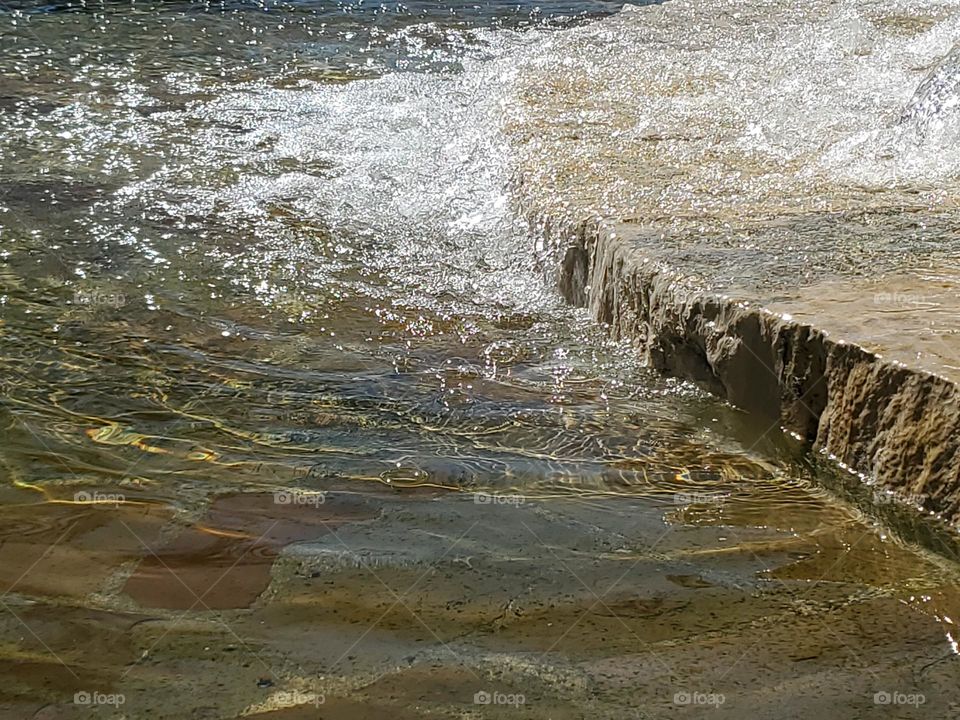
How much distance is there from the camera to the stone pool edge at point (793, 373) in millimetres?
2957

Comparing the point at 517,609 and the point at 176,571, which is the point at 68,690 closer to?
the point at 176,571

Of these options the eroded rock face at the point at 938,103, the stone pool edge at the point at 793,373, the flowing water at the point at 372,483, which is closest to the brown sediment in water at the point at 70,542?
the flowing water at the point at 372,483

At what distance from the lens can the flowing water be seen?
2.27m

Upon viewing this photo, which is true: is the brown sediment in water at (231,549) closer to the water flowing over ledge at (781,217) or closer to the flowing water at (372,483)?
the flowing water at (372,483)

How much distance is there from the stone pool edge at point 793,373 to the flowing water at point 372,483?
0.11 metres

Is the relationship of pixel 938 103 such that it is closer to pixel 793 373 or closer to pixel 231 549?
pixel 793 373

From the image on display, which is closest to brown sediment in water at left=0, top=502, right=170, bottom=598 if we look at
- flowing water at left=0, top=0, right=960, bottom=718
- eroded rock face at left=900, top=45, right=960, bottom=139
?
flowing water at left=0, top=0, right=960, bottom=718

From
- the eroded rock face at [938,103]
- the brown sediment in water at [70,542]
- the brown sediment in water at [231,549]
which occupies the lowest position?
the brown sediment in water at [70,542]

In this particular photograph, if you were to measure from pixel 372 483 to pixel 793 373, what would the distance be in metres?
1.27

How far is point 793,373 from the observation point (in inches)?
134

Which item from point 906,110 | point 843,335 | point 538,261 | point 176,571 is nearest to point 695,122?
point 906,110

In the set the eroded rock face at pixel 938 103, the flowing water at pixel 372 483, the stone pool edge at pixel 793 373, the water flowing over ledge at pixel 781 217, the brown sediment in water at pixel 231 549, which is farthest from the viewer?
the eroded rock face at pixel 938 103

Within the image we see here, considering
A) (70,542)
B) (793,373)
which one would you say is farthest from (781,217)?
(70,542)

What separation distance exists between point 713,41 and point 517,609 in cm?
582
